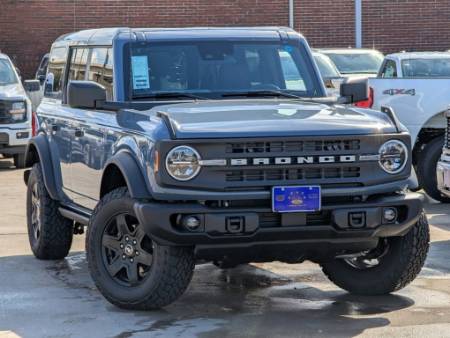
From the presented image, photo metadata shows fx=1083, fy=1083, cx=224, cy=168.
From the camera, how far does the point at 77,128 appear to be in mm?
8148

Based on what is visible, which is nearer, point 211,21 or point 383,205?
point 383,205

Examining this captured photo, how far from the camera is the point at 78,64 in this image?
891 cm

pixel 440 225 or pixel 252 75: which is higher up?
pixel 252 75

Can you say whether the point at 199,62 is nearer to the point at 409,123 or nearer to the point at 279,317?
the point at 279,317

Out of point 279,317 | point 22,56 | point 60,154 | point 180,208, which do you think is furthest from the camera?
point 22,56

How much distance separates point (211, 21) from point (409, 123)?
1462 centimetres

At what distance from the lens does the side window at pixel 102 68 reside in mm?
7887

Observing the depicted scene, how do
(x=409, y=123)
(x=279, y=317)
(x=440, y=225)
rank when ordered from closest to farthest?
(x=279, y=317) < (x=440, y=225) < (x=409, y=123)

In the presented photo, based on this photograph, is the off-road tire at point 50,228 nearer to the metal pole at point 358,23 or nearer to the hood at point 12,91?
the hood at point 12,91

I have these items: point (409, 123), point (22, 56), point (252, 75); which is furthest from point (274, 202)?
point (22, 56)

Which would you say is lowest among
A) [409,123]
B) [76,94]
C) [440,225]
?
[440,225]

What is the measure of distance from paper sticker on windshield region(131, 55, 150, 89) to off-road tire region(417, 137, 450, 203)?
18.3ft

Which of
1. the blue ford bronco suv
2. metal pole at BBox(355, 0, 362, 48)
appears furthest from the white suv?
metal pole at BBox(355, 0, 362, 48)

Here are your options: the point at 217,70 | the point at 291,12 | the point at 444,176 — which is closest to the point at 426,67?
the point at 444,176
